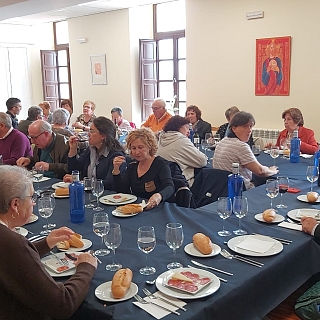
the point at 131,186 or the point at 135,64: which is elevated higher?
the point at 135,64

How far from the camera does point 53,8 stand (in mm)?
6230

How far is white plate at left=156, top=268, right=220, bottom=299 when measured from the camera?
4.80ft

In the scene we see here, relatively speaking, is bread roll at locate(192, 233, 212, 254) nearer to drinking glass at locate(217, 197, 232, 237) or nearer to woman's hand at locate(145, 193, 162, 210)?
drinking glass at locate(217, 197, 232, 237)

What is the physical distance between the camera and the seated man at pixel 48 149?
12.3ft

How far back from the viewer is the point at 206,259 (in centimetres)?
178

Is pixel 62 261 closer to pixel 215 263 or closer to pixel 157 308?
pixel 157 308

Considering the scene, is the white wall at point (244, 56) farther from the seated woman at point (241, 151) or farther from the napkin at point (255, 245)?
the napkin at point (255, 245)

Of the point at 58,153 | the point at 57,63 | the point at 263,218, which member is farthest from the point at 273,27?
the point at 57,63

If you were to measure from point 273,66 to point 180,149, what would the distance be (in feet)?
10.9

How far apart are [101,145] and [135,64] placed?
18.7ft

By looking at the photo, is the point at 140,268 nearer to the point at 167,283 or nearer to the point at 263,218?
the point at 167,283

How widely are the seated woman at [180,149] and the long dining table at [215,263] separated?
1.28 m

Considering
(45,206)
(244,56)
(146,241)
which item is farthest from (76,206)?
(244,56)

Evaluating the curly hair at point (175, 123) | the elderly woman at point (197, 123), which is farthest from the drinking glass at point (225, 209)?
the elderly woman at point (197, 123)
